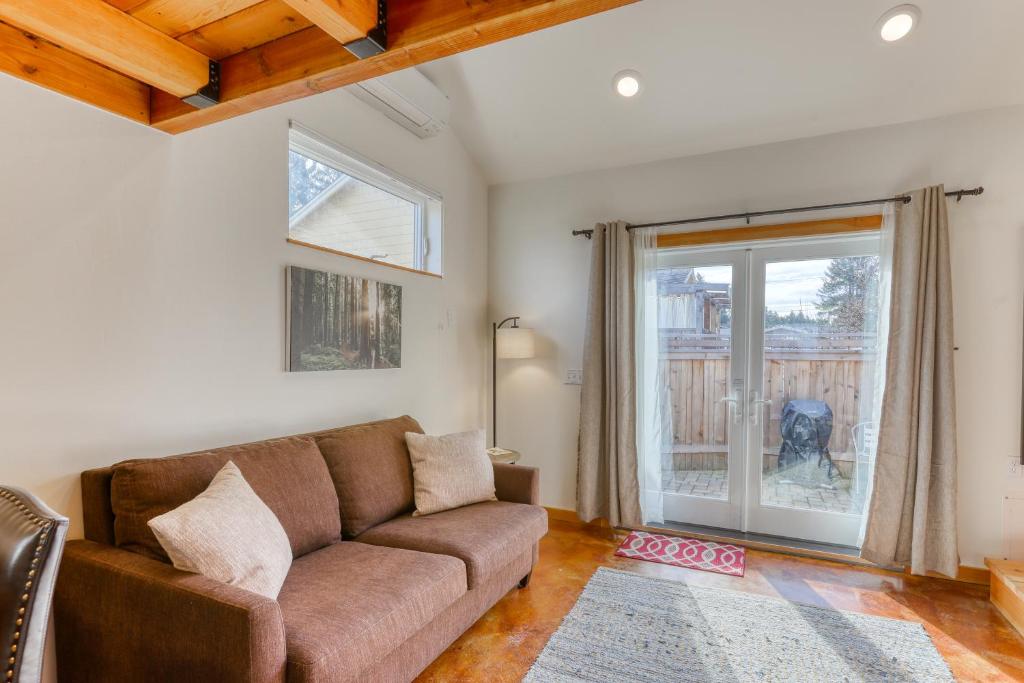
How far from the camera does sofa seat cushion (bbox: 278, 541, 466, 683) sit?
147 cm

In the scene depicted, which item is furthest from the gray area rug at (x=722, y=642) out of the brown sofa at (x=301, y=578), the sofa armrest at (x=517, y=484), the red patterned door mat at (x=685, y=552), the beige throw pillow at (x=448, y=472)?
the beige throw pillow at (x=448, y=472)

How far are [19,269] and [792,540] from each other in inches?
160

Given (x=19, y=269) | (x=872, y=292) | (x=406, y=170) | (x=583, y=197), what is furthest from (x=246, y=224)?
(x=872, y=292)

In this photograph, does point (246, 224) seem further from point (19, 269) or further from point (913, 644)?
point (913, 644)

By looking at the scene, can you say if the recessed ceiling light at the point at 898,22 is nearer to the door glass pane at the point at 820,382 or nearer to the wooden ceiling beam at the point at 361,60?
the door glass pane at the point at 820,382

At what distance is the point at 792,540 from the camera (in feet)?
11.1

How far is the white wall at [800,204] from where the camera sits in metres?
2.87

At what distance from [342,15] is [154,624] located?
1.76 metres

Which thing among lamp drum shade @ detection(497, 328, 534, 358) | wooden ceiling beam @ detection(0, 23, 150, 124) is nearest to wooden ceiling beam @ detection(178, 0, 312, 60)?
wooden ceiling beam @ detection(0, 23, 150, 124)

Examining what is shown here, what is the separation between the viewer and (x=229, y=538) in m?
1.63

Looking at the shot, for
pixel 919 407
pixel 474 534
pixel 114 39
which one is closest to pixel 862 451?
pixel 919 407

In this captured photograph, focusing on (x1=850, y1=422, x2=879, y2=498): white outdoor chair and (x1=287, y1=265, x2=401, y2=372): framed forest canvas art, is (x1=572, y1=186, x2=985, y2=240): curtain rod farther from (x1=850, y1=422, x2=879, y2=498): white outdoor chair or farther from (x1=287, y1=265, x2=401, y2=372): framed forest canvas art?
(x1=287, y1=265, x2=401, y2=372): framed forest canvas art

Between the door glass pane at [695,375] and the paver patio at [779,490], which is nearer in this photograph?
the paver patio at [779,490]

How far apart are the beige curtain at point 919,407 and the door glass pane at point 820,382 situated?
0.16m
